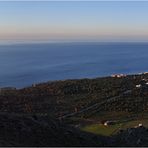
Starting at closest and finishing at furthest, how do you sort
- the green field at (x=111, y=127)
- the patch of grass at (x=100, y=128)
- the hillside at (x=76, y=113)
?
the hillside at (x=76, y=113)
the patch of grass at (x=100, y=128)
the green field at (x=111, y=127)

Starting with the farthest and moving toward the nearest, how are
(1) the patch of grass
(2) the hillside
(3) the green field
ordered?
(3) the green field → (1) the patch of grass → (2) the hillside

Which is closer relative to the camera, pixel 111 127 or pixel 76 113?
pixel 111 127

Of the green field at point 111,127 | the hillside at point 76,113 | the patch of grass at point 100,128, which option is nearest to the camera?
the hillside at point 76,113

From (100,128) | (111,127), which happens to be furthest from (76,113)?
(111,127)

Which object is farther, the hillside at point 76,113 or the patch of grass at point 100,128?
the patch of grass at point 100,128

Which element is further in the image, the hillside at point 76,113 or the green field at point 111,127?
the green field at point 111,127

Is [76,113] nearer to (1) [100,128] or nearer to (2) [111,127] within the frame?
(1) [100,128]

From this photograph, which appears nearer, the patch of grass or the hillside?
the hillside

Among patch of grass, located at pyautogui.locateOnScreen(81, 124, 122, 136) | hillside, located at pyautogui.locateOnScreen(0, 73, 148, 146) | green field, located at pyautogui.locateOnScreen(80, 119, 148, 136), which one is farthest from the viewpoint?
green field, located at pyautogui.locateOnScreen(80, 119, 148, 136)

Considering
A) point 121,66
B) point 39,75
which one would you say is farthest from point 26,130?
point 121,66

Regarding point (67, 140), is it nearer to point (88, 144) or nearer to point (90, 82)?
point (88, 144)

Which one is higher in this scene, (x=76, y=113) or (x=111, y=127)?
(x=111, y=127)
